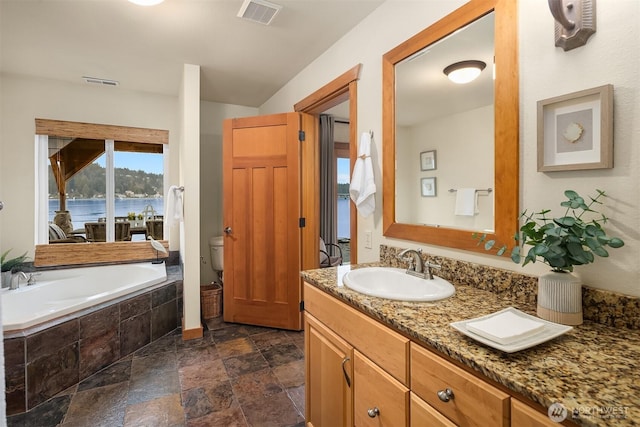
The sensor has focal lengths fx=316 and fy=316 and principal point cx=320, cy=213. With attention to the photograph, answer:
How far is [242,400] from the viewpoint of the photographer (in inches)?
78.0

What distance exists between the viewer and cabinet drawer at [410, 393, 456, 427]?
87 centimetres

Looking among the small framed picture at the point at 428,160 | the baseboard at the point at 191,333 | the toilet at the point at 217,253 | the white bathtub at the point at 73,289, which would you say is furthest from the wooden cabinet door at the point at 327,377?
the toilet at the point at 217,253

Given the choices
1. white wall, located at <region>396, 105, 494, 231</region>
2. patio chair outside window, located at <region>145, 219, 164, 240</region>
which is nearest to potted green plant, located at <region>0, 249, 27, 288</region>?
patio chair outside window, located at <region>145, 219, 164, 240</region>

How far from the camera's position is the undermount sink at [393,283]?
1.34m

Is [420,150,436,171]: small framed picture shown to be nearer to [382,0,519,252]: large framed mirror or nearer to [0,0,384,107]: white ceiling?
[382,0,519,252]: large framed mirror

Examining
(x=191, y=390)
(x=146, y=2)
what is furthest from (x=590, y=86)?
(x=191, y=390)

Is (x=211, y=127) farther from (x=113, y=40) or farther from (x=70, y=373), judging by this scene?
(x=70, y=373)

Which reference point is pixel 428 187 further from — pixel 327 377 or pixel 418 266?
pixel 327 377

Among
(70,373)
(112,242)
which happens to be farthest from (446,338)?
(112,242)

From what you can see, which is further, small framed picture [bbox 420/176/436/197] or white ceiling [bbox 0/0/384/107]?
white ceiling [bbox 0/0/384/107]

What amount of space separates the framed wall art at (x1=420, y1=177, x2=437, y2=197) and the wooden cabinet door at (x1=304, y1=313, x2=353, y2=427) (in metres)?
0.87

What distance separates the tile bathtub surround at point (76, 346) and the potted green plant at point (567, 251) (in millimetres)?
2642

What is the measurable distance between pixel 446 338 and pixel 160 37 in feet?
9.14

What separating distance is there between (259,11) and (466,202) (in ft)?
5.80
